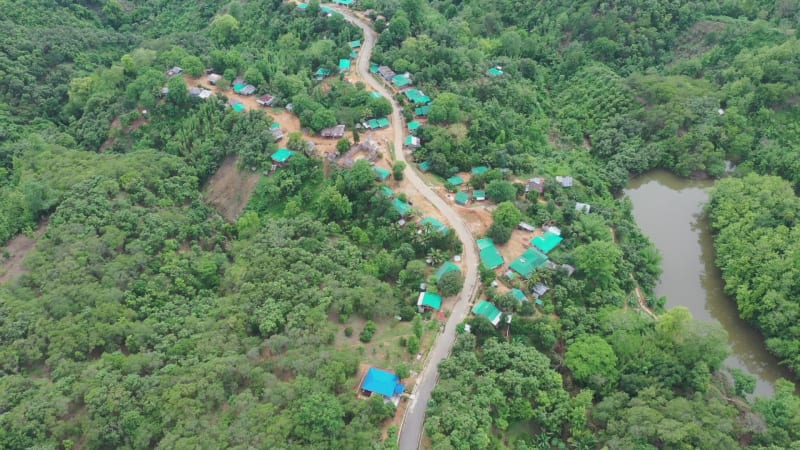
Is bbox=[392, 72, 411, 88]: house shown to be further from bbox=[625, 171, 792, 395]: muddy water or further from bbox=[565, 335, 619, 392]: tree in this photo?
bbox=[565, 335, 619, 392]: tree

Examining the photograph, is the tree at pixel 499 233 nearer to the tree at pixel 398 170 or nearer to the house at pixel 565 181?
the tree at pixel 398 170

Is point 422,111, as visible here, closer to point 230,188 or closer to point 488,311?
point 230,188

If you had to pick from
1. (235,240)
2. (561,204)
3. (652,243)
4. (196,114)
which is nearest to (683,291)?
(652,243)

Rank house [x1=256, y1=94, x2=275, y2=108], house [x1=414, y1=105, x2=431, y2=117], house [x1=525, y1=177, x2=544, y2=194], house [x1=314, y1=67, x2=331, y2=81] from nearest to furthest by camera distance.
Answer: house [x1=525, y1=177, x2=544, y2=194] → house [x1=414, y1=105, x2=431, y2=117] → house [x1=256, y1=94, x2=275, y2=108] → house [x1=314, y1=67, x2=331, y2=81]

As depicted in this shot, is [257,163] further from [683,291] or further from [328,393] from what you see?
[683,291]

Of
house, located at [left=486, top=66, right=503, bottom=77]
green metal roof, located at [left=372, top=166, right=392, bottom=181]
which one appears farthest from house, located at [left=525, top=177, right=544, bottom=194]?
house, located at [left=486, top=66, right=503, bottom=77]

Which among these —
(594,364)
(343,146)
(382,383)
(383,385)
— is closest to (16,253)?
(343,146)
